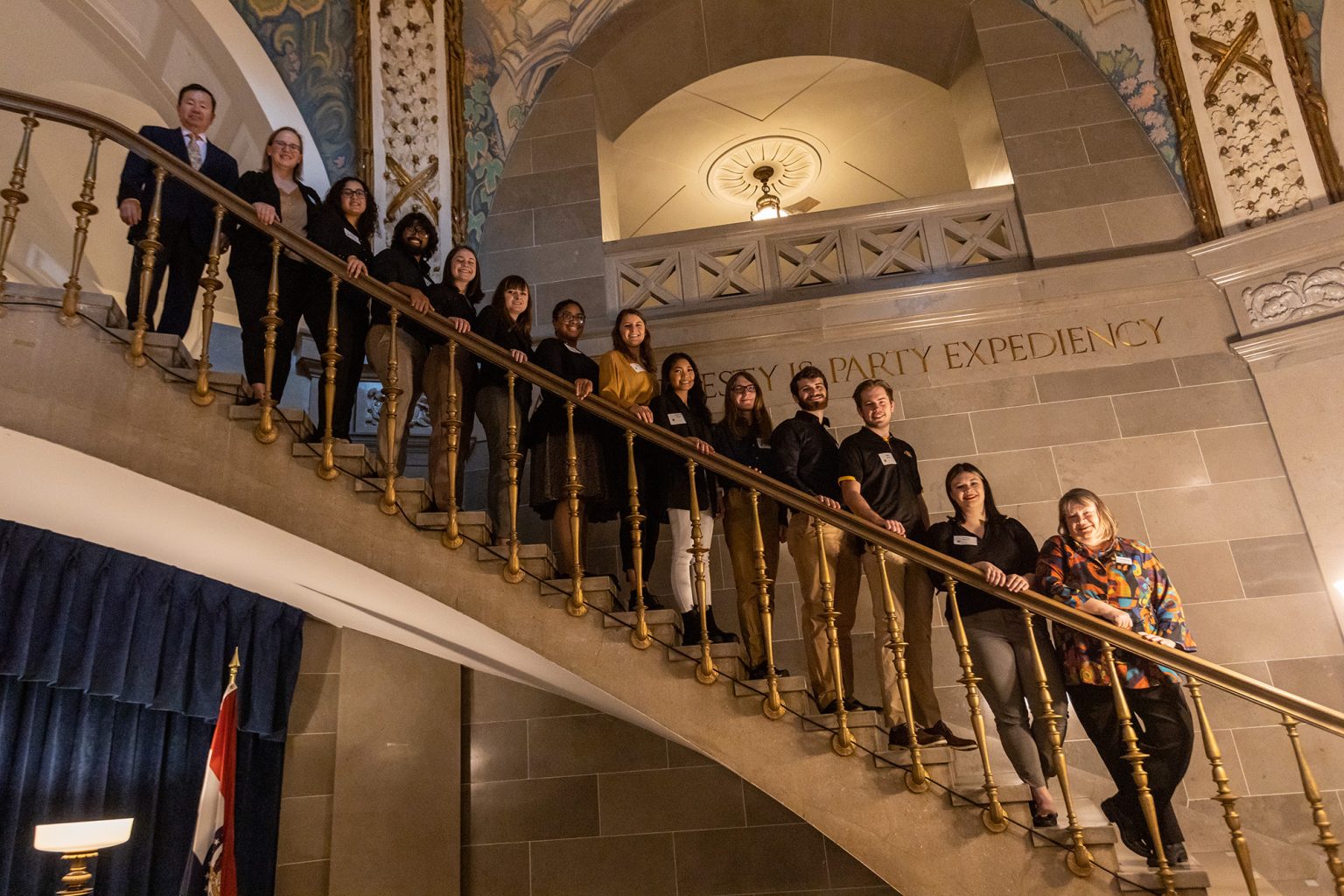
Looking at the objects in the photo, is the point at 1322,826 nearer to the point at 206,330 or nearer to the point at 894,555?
the point at 894,555

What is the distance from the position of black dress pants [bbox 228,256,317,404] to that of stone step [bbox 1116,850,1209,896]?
3182 millimetres

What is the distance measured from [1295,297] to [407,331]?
4.53 metres

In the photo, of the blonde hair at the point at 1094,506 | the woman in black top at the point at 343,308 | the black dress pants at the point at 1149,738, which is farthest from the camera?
the woman in black top at the point at 343,308

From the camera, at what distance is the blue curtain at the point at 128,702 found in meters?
4.05

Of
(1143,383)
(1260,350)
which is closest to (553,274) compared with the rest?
(1143,383)

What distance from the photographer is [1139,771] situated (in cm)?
270

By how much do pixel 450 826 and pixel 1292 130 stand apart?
601cm

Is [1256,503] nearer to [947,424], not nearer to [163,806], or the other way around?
[947,424]

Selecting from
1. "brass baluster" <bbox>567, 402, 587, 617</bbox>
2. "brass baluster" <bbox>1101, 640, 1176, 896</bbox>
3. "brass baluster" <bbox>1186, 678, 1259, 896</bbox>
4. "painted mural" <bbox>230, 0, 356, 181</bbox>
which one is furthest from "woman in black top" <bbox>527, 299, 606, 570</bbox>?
"painted mural" <bbox>230, 0, 356, 181</bbox>

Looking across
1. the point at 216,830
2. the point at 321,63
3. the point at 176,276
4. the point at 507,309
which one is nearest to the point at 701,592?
the point at 507,309

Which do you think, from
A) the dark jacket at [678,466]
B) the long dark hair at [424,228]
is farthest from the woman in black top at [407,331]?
the dark jacket at [678,466]

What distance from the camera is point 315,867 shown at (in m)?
4.64

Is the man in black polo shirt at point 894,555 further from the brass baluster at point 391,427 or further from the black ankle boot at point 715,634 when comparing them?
the brass baluster at point 391,427

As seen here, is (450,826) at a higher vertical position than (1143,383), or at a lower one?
lower
